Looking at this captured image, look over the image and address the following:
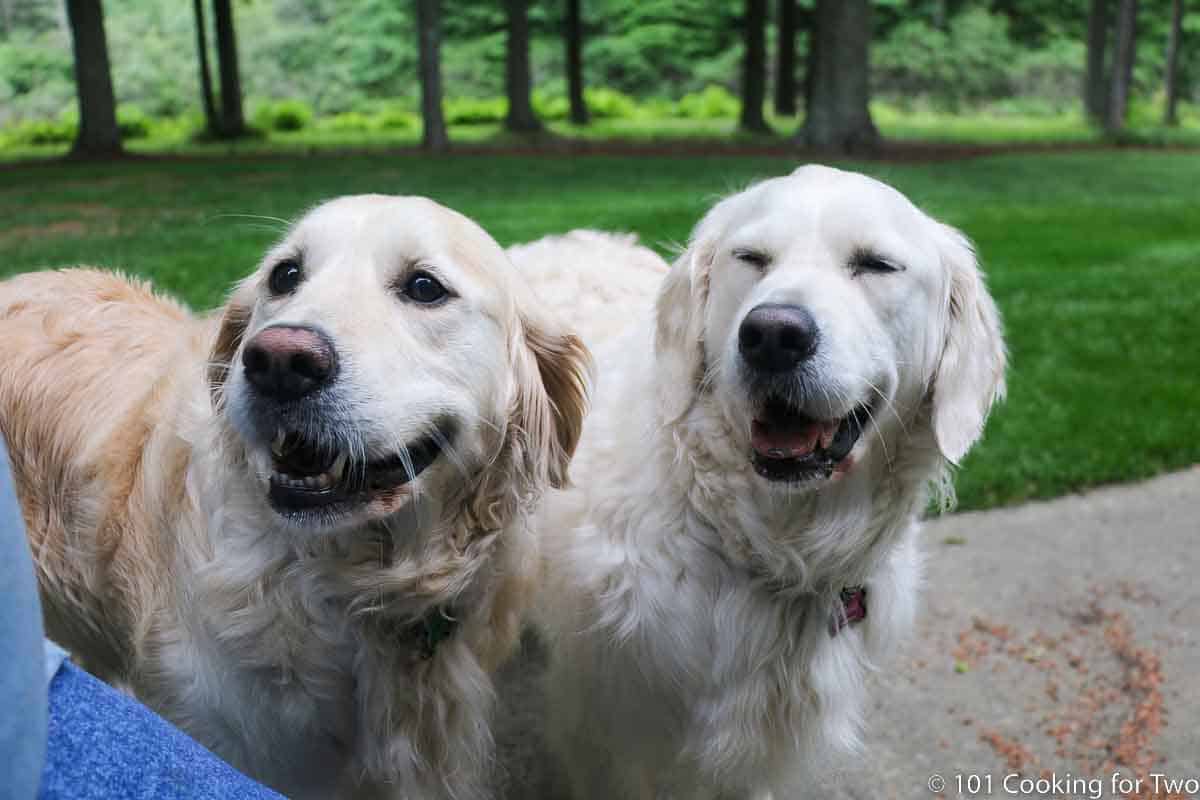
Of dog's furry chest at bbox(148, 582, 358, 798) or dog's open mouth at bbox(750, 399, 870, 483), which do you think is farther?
dog's open mouth at bbox(750, 399, 870, 483)

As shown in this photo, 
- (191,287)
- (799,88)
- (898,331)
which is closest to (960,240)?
(898,331)

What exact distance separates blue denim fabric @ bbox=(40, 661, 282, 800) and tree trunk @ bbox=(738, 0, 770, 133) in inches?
916

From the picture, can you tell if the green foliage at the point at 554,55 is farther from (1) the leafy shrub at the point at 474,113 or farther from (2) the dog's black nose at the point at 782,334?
(2) the dog's black nose at the point at 782,334

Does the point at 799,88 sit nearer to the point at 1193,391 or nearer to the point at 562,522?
the point at 1193,391

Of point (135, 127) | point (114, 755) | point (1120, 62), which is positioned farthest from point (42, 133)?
point (114, 755)

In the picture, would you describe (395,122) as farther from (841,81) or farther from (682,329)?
(682,329)

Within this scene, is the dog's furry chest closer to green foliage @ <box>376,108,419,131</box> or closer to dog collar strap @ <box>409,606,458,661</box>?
dog collar strap @ <box>409,606,458,661</box>

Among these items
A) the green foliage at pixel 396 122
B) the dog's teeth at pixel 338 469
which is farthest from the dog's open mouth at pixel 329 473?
the green foliage at pixel 396 122

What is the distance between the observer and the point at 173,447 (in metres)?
2.41

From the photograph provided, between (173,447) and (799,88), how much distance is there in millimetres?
39859

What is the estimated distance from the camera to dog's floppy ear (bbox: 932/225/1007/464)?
2.56m

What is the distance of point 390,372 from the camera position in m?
2.06

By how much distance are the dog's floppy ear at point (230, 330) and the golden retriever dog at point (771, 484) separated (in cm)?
97

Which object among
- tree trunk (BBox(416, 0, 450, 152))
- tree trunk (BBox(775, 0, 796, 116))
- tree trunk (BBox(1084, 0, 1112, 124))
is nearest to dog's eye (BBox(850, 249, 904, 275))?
tree trunk (BBox(416, 0, 450, 152))
